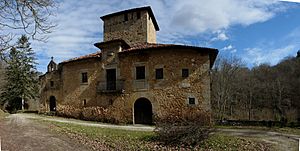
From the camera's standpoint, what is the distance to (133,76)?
22.4 ft

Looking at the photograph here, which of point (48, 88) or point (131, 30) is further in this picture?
point (48, 88)

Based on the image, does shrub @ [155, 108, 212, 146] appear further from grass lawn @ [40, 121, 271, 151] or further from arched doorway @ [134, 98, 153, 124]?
arched doorway @ [134, 98, 153, 124]

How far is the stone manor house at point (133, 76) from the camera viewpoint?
6.31m

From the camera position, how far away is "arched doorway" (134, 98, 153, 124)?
22.5 feet

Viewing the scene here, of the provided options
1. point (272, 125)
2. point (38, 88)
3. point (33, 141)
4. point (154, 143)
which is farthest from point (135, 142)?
point (38, 88)

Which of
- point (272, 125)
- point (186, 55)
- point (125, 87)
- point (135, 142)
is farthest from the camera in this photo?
point (125, 87)

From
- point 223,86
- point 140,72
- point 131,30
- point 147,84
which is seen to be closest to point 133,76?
point 140,72

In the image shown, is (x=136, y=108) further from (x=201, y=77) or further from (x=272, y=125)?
(x=272, y=125)

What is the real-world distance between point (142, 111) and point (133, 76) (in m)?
0.93

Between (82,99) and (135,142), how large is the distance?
4.08 m

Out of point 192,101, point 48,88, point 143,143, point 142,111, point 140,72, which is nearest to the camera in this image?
point 143,143

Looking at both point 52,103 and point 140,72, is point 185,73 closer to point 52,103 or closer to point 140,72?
point 140,72

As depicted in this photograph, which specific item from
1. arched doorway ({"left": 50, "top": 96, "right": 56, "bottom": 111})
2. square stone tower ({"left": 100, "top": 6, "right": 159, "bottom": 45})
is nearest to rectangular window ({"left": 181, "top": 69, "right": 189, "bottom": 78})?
square stone tower ({"left": 100, "top": 6, "right": 159, "bottom": 45})

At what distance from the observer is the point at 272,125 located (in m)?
5.91
